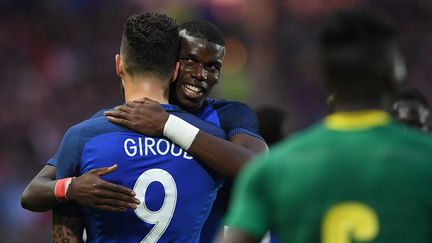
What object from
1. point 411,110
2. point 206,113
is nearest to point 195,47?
point 206,113

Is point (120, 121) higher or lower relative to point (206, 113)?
higher

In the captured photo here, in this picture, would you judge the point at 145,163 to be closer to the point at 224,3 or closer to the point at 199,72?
the point at 199,72

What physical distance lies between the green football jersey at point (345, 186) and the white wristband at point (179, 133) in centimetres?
149

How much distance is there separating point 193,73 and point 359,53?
7.00 feet

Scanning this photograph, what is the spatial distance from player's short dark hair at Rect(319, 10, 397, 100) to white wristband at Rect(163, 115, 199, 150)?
1589mm

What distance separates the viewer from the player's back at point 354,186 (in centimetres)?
303

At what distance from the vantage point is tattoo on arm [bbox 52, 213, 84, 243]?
4.74m

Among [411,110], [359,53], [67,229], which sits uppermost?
[359,53]

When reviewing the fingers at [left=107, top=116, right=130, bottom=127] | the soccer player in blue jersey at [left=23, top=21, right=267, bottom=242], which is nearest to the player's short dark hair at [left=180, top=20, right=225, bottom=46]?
the soccer player in blue jersey at [left=23, top=21, right=267, bottom=242]

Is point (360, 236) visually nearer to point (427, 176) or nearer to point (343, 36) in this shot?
point (427, 176)

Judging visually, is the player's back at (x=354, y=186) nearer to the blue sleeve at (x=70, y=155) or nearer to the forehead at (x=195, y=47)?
the blue sleeve at (x=70, y=155)

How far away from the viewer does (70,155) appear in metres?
4.70

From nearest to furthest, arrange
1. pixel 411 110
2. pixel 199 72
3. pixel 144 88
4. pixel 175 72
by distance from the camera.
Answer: pixel 144 88
pixel 175 72
pixel 199 72
pixel 411 110

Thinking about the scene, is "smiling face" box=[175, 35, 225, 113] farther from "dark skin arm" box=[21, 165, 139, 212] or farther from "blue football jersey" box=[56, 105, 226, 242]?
"dark skin arm" box=[21, 165, 139, 212]
